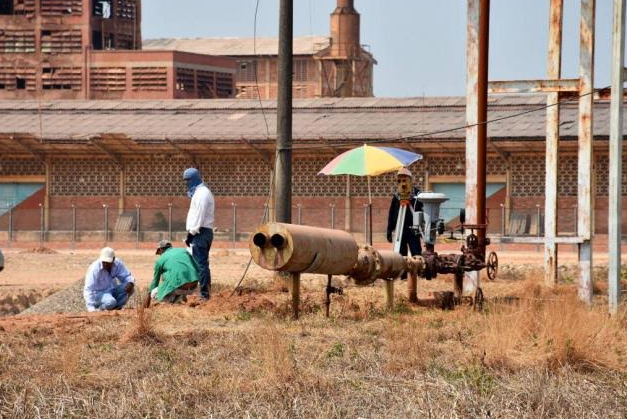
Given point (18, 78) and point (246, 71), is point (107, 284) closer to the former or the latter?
point (18, 78)

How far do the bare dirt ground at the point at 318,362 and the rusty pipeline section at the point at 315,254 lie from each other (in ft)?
1.59

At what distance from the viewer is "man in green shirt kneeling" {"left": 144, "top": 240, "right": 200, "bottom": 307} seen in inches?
627

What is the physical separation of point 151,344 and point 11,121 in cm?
3192

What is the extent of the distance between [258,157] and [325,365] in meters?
26.9

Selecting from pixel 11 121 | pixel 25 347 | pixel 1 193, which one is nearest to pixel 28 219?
pixel 1 193

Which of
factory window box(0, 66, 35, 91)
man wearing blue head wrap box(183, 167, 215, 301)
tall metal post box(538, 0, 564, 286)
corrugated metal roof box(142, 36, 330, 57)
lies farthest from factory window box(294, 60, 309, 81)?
man wearing blue head wrap box(183, 167, 215, 301)

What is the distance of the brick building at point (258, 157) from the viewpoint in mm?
35531

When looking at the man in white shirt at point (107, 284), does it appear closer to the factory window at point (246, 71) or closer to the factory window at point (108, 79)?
the factory window at point (108, 79)

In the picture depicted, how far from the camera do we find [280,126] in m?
18.0

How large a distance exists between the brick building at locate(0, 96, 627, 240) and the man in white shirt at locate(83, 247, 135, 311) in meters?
18.3

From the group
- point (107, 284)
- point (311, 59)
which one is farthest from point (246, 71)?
point (107, 284)

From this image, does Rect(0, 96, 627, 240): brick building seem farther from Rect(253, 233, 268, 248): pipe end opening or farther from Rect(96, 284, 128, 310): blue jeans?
Rect(253, 233, 268, 248): pipe end opening

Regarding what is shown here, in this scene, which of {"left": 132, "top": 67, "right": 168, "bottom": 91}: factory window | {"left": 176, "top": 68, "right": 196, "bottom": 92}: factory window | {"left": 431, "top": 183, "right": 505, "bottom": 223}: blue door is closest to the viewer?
{"left": 431, "top": 183, "right": 505, "bottom": 223}: blue door

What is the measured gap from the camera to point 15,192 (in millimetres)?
40312
